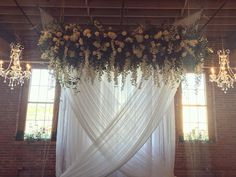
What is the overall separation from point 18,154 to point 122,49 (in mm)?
3818

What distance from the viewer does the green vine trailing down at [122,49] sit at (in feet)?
11.4

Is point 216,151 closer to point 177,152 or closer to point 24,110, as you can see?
point 177,152

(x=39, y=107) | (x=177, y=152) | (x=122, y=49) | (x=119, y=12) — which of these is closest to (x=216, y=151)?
(x=177, y=152)

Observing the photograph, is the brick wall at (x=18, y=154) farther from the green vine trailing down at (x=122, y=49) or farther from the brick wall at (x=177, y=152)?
the green vine trailing down at (x=122, y=49)

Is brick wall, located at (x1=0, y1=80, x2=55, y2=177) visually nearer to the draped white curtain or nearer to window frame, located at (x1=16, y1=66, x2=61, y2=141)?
window frame, located at (x1=16, y1=66, x2=61, y2=141)

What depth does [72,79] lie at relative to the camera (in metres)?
3.77

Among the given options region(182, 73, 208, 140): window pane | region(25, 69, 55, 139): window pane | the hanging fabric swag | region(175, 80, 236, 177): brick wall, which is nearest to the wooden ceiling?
the hanging fabric swag

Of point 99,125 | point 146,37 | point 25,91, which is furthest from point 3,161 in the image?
point 146,37

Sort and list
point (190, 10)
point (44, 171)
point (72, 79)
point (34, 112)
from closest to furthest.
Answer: point (72, 79)
point (190, 10)
point (44, 171)
point (34, 112)

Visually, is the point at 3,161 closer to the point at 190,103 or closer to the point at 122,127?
the point at 122,127

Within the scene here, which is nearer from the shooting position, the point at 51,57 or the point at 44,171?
the point at 51,57

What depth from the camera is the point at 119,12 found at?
16.7 ft

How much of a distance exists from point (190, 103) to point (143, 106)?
2.69 metres

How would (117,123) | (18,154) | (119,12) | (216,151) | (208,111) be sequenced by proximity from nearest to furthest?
(117,123), (119,12), (18,154), (216,151), (208,111)
